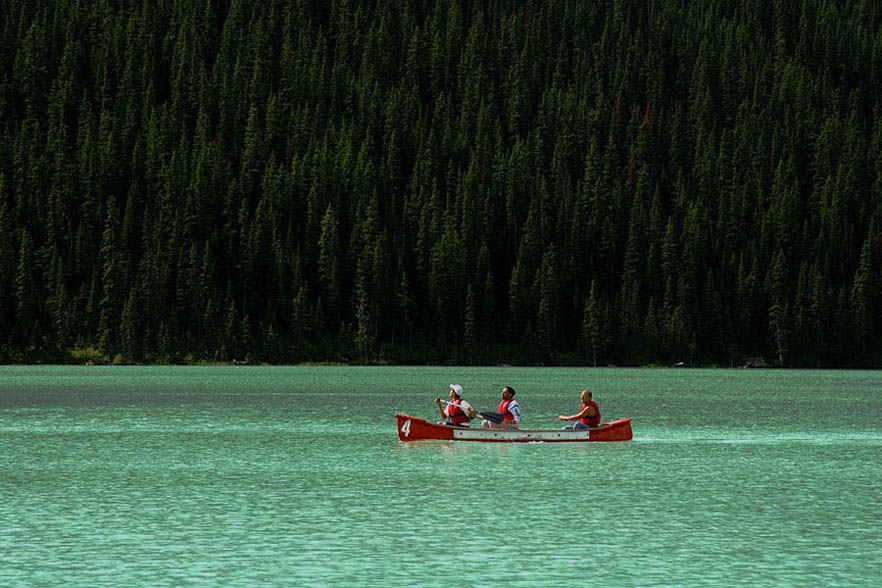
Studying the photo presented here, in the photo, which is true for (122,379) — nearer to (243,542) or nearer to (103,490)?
(103,490)

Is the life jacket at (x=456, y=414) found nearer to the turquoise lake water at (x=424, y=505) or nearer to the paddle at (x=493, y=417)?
the turquoise lake water at (x=424, y=505)

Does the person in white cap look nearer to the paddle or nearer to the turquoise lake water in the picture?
the paddle

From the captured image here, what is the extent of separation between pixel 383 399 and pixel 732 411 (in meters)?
28.3

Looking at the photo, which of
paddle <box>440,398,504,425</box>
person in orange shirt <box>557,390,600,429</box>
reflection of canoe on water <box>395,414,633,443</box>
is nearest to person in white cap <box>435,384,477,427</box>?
reflection of canoe on water <box>395,414,633,443</box>

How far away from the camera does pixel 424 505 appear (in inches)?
1462

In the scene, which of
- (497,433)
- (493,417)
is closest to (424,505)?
(497,433)

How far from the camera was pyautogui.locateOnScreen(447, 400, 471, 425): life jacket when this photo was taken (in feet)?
188

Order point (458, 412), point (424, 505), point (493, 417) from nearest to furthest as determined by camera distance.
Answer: point (424, 505)
point (493, 417)
point (458, 412)

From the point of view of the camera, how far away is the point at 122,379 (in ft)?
468

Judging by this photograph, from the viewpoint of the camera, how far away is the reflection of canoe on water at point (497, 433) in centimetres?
5562

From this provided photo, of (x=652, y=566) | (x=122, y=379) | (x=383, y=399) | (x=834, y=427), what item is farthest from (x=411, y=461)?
(x=122, y=379)

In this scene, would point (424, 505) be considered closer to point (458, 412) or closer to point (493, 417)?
point (493, 417)

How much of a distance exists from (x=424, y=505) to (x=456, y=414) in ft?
66.6

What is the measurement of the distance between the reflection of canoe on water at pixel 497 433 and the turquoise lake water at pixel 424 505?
637 millimetres
